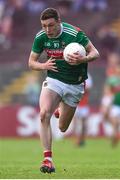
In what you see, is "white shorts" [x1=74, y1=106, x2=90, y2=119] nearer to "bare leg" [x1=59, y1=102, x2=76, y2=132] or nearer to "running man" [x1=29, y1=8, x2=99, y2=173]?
"bare leg" [x1=59, y1=102, x2=76, y2=132]

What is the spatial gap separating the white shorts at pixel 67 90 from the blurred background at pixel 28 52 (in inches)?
401

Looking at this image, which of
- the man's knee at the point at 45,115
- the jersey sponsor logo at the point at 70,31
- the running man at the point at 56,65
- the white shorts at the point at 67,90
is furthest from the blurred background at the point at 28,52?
the man's knee at the point at 45,115

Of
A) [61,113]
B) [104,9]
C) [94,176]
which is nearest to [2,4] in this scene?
[104,9]

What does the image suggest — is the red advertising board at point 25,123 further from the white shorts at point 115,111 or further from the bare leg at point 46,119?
the bare leg at point 46,119

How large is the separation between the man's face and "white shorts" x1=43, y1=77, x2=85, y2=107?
2.40 feet

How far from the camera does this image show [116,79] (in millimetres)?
22969

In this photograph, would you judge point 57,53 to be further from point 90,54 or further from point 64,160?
point 64,160

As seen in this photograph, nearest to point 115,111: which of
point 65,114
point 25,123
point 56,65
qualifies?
point 25,123

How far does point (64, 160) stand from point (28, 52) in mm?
11935

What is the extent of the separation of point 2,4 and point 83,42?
1803cm

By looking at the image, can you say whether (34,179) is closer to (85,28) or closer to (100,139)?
(100,139)

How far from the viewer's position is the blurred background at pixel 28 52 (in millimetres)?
25438

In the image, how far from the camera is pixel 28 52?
88.9 feet

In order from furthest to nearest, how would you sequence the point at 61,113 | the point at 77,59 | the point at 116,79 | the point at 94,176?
1. the point at 116,79
2. the point at 61,113
3. the point at 77,59
4. the point at 94,176
